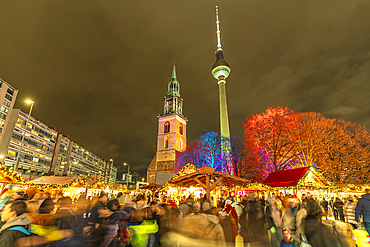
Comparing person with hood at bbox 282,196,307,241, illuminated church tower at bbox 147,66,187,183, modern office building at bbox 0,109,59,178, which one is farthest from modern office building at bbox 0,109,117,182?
person with hood at bbox 282,196,307,241

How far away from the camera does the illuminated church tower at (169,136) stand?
63.6 meters

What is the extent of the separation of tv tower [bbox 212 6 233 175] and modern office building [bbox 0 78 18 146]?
195ft

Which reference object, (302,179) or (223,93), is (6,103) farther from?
(302,179)

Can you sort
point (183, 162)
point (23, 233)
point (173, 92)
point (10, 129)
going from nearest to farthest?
point (23, 233) < point (183, 162) < point (10, 129) < point (173, 92)

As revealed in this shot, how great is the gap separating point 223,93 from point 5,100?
64.4 m

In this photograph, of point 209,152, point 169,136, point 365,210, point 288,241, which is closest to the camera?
point 288,241

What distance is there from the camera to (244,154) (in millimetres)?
38625

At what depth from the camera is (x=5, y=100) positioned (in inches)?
2179

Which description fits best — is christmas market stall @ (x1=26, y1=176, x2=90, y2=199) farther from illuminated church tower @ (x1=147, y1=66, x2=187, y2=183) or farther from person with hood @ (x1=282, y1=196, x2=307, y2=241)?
illuminated church tower @ (x1=147, y1=66, x2=187, y2=183)

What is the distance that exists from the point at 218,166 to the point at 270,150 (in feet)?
34.5

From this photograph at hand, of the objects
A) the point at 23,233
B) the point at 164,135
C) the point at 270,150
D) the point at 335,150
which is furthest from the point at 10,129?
the point at 335,150

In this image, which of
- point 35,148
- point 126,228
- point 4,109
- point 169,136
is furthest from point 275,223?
point 35,148

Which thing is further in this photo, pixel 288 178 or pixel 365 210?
pixel 288 178

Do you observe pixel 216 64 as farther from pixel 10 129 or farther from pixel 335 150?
pixel 10 129
